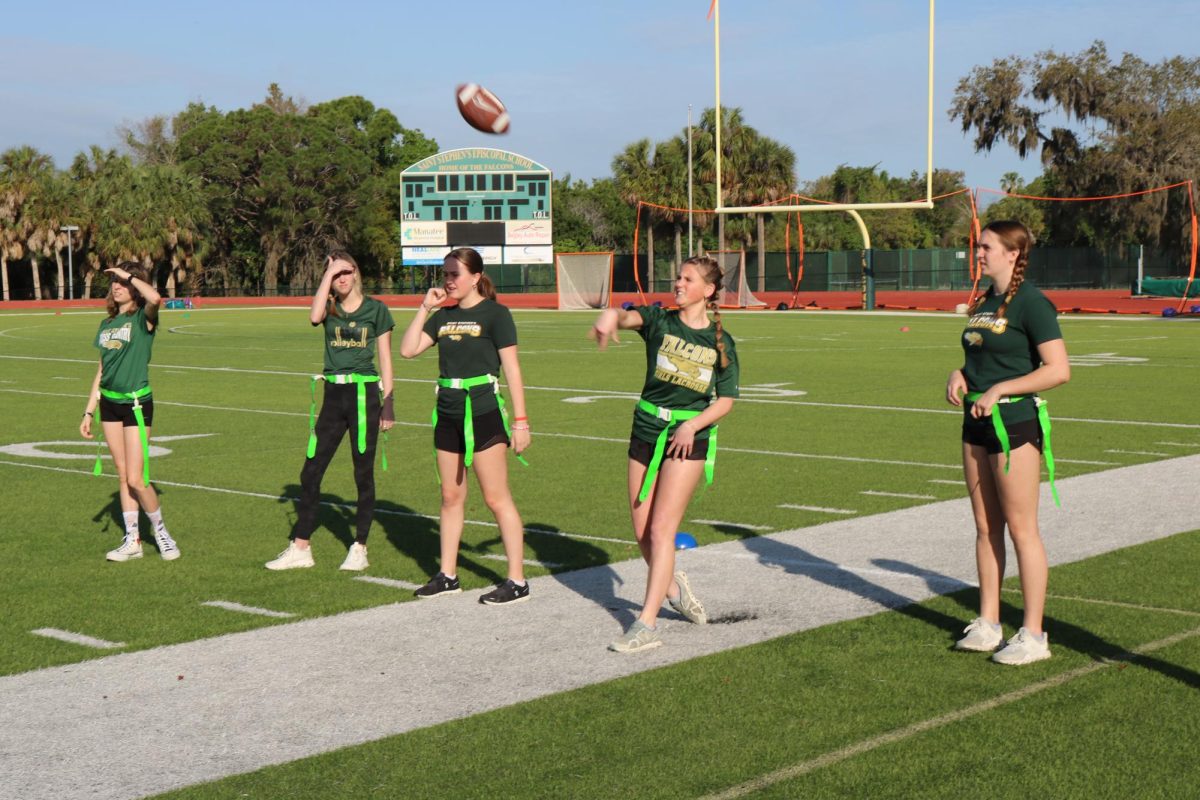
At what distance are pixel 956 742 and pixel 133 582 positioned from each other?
4.66m

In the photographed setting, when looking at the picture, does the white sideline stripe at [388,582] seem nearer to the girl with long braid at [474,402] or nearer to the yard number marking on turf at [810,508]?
the girl with long braid at [474,402]

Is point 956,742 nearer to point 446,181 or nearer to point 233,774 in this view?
point 233,774

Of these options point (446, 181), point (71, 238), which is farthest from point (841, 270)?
point (71, 238)

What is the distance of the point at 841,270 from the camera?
65.3m

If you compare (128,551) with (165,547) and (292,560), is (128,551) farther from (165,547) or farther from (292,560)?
(292,560)

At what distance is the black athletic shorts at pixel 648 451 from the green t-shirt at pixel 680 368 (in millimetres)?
28

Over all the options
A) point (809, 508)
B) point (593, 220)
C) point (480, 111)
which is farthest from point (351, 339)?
point (593, 220)

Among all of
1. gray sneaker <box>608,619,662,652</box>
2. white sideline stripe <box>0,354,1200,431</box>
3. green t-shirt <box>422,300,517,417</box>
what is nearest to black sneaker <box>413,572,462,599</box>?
green t-shirt <box>422,300,517,417</box>

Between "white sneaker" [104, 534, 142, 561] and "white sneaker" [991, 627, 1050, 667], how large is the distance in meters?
4.94

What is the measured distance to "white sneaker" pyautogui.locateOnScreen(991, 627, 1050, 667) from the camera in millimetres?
5980

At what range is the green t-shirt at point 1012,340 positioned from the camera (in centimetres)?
584

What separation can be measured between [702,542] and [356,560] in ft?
6.77

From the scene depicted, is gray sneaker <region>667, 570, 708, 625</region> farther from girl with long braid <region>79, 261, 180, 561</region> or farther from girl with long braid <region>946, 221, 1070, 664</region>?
girl with long braid <region>79, 261, 180, 561</region>

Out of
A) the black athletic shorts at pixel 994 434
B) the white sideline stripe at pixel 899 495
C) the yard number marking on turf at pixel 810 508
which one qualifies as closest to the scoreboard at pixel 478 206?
the white sideline stripe at pixel 899 495
